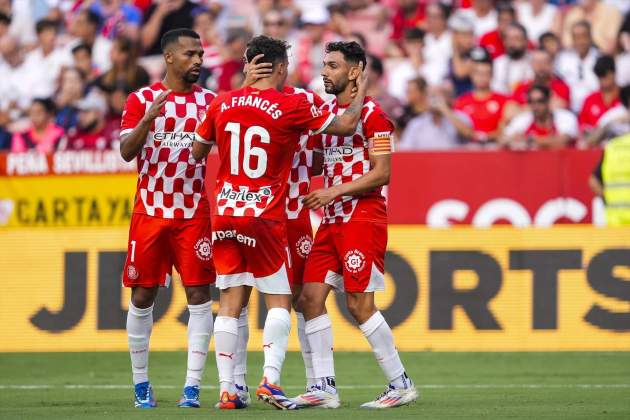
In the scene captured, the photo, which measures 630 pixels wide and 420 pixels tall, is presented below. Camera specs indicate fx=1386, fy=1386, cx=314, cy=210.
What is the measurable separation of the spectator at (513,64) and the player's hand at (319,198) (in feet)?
30.7

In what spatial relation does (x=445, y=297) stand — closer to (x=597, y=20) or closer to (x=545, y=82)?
(x=545, y=82)

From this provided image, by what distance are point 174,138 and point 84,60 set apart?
35.1ft

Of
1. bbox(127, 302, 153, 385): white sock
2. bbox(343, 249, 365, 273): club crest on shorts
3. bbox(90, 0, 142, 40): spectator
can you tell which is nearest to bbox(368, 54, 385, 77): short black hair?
bbox(90, 0, 142, 40): spectator

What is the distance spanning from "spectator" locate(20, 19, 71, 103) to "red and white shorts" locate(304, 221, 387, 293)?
11.4 m

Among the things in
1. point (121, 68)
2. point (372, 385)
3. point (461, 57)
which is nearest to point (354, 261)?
point (372, 385)

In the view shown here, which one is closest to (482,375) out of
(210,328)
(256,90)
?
(210,328)

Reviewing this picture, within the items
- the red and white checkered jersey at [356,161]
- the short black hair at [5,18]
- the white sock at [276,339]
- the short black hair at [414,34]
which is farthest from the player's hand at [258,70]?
the short black hair at [5,18]

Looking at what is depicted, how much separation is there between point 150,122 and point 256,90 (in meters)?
0.80

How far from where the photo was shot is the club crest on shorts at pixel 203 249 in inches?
365

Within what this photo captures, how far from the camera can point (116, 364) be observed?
1266 centimetres

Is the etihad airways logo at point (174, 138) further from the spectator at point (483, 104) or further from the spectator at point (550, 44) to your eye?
the spectator at point (550, 44)

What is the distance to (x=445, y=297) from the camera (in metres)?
13.3

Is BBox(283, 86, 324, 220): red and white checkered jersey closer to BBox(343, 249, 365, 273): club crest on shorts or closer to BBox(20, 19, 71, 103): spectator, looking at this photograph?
BBox(343, 249, 365, 273): club crest on shorts

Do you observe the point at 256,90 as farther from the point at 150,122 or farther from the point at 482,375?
the point at 482,375
